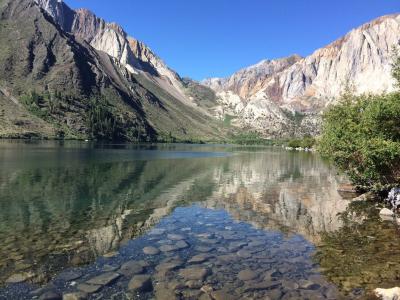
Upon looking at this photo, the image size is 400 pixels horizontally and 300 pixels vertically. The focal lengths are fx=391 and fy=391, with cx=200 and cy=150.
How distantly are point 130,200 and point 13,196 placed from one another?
45.1ft

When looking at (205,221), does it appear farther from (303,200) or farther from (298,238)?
(303,200)

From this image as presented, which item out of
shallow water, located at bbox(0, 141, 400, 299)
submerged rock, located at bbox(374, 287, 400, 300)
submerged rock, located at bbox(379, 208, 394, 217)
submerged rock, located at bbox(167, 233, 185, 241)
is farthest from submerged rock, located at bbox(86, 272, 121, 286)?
submerged rock, located at bbox(379, 208, 394, 217)

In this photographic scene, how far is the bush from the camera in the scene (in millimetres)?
36375

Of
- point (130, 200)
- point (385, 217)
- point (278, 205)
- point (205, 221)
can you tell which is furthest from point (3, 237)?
point (385, 217)

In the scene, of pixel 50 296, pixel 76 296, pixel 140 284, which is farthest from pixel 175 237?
pixel 50 296

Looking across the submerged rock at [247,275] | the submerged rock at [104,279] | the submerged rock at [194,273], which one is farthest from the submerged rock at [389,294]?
the submerged rock at [104,279]

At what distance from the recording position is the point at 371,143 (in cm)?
3828

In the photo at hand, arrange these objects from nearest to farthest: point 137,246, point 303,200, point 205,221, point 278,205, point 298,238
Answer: point 137,246
point 298,238
point 205,221
point 278,205
point 303,200

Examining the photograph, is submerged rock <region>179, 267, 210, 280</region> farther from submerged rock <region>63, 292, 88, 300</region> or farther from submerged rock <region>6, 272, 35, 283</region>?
submerged rock <region>6, 272, 35, 283</region>

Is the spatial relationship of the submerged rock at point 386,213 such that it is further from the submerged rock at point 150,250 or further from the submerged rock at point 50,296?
the submerged rock at point 50,296

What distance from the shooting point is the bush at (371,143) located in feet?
119

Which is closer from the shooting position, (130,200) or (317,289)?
(317,289)

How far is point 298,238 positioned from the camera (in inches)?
1182

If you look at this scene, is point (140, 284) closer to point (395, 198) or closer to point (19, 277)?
point (19, 277)
